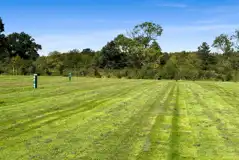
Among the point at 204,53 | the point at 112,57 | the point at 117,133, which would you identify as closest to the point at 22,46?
the point at 112,57

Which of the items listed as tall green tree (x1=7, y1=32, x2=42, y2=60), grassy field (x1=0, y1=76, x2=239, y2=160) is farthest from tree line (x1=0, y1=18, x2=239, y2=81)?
grassy field (x1=0, y1=76, x2=239, y2=160)

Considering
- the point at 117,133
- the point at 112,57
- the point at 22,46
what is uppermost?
the point at 22,46

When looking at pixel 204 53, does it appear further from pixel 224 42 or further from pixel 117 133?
pixel 117 133

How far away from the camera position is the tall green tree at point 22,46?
6788 cm

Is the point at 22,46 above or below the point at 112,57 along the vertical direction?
above

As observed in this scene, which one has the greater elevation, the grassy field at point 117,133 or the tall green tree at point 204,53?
the tall green tree at point 204,53

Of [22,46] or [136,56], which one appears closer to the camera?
[136,56]

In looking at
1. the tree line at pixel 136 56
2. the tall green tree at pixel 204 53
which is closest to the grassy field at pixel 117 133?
the tree line at pixel 136 56

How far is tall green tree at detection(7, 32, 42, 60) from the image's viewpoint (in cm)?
6788

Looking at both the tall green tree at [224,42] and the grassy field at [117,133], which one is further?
the tall green tree at [224,42]

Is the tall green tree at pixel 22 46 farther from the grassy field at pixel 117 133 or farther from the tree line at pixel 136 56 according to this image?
the grassy field at pixel 117 133

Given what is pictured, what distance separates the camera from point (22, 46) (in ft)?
230

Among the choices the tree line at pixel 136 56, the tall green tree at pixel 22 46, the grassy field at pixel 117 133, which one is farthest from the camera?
the tall green tree at pixel 22 46

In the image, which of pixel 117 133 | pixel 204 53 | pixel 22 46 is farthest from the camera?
pixel 22 46
